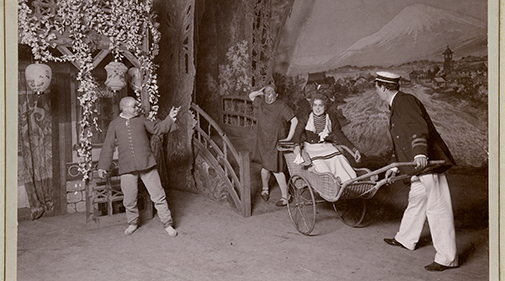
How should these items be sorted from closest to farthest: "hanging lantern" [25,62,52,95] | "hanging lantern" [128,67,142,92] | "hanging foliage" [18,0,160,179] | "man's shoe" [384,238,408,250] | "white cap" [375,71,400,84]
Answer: "white cap" [375,71,400,84]
"man's shoe" [384,238,408,250]
"hanging lantern" [25,62,52,95]
"hanging foliage" [18,0,160,179]
"hanging lantern" [128,67,142,92]

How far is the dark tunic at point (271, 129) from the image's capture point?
19.9 feet

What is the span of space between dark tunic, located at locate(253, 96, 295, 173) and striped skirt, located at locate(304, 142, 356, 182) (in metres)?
0.98

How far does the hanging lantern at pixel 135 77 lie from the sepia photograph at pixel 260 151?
0.09ft

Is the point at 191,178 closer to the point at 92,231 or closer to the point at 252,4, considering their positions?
the point at 92,231

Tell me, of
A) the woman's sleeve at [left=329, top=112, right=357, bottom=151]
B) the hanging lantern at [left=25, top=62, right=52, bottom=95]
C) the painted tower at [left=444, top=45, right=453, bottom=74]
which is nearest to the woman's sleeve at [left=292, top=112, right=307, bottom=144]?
the woman's sleeve at [left=329, top=112, right=357, bottom=151]

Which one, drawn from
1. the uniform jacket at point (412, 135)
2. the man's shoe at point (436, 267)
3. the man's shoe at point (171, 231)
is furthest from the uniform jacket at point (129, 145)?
the man's shoe at point (436, 267)

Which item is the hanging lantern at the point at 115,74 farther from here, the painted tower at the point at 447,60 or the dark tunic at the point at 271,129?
the painted tower at the point at 447,60

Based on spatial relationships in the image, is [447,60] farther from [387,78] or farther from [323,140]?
[323,140]

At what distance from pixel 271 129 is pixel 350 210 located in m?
1.53

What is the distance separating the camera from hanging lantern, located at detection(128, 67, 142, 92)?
218 inches

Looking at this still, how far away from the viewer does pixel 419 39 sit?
558cm

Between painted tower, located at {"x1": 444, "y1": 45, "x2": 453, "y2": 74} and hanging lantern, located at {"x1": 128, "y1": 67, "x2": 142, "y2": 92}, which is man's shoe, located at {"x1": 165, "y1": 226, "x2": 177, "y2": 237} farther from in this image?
painted tower, located at {"x1": 444, "y1": 45, "x2": 453, "y2": 74}

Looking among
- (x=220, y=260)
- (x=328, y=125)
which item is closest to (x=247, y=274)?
(x=220, y=260)

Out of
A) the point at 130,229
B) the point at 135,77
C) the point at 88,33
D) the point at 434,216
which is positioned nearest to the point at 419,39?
the point at 434,216
